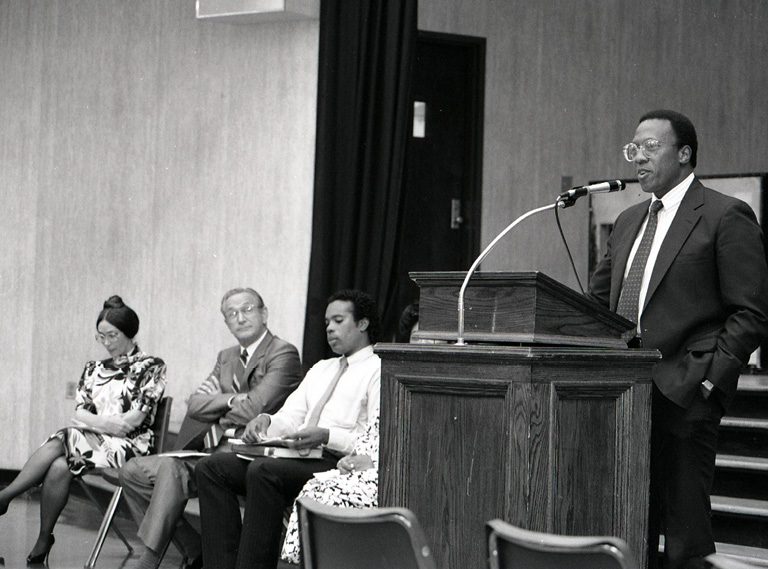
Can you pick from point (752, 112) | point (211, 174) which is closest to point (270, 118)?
point (211, 174)

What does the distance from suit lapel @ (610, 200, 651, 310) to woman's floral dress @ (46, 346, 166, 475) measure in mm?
3112

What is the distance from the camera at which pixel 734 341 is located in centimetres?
339

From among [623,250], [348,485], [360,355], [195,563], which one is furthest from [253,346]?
[623,250]

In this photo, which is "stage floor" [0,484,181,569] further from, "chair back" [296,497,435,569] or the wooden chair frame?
"chair back" [296,497,435,569]

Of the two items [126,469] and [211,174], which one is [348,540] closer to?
[126,469]

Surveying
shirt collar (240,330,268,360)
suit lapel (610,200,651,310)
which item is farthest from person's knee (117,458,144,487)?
suit lapel (610,200,651,310)

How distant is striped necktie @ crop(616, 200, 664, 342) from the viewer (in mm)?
3572

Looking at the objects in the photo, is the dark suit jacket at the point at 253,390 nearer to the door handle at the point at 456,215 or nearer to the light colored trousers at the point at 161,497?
the light colored trousers at the point at 161,497

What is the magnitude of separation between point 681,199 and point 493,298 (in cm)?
78

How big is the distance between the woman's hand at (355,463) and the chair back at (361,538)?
226 cm

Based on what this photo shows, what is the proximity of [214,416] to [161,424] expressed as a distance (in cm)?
52

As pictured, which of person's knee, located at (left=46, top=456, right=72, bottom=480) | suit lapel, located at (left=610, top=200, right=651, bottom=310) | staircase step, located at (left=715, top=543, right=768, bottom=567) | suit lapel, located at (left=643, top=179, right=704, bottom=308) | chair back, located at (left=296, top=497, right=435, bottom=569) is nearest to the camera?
chair back, located at (left=296, top=497, right=435, bottom=569)

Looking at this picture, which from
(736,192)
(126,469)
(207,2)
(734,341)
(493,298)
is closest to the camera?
(493,298)

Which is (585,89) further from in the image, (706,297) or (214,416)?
(706,297)
